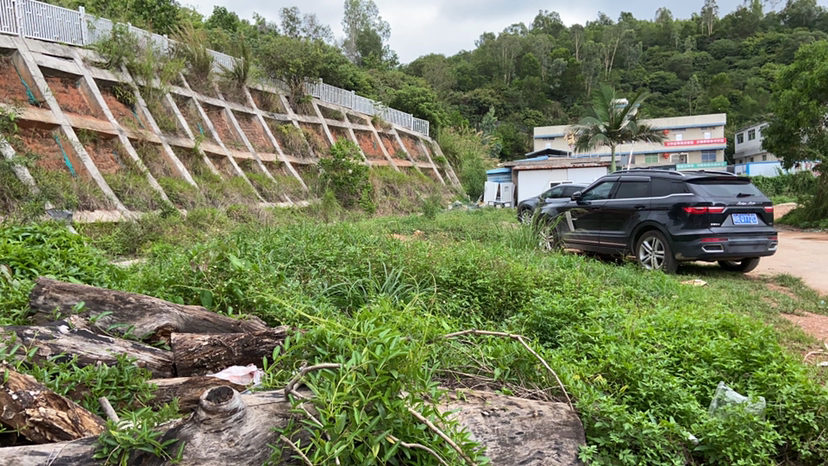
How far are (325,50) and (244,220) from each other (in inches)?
600

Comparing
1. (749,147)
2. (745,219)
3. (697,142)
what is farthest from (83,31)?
(749,147)

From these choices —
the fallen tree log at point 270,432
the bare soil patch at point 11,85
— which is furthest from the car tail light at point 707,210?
the bare soil patch at point 11,85

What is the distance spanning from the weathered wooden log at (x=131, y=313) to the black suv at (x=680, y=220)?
5236 mm

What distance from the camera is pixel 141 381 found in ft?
7.20

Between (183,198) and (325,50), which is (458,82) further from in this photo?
(183,198)

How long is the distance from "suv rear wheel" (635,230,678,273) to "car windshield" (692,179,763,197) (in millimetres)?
848

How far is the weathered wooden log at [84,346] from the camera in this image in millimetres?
2328

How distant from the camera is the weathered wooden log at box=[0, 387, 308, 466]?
64.1 inches

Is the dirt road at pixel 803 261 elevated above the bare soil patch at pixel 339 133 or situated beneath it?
situated beneath

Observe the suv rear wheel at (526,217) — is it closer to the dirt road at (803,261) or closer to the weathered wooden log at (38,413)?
the dirt road at (803,261)

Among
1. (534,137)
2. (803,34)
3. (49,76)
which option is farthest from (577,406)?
(803,34)

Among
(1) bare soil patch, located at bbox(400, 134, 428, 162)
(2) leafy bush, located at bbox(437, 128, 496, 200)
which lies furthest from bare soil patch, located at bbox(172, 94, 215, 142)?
(2) leafy bush, located at bbox(437, 128, 496, 200)

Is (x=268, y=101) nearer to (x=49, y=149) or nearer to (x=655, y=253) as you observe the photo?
(x=49, y=149)

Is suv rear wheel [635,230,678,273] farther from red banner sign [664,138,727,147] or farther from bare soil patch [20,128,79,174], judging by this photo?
red banner sign [664,138,727,147]
